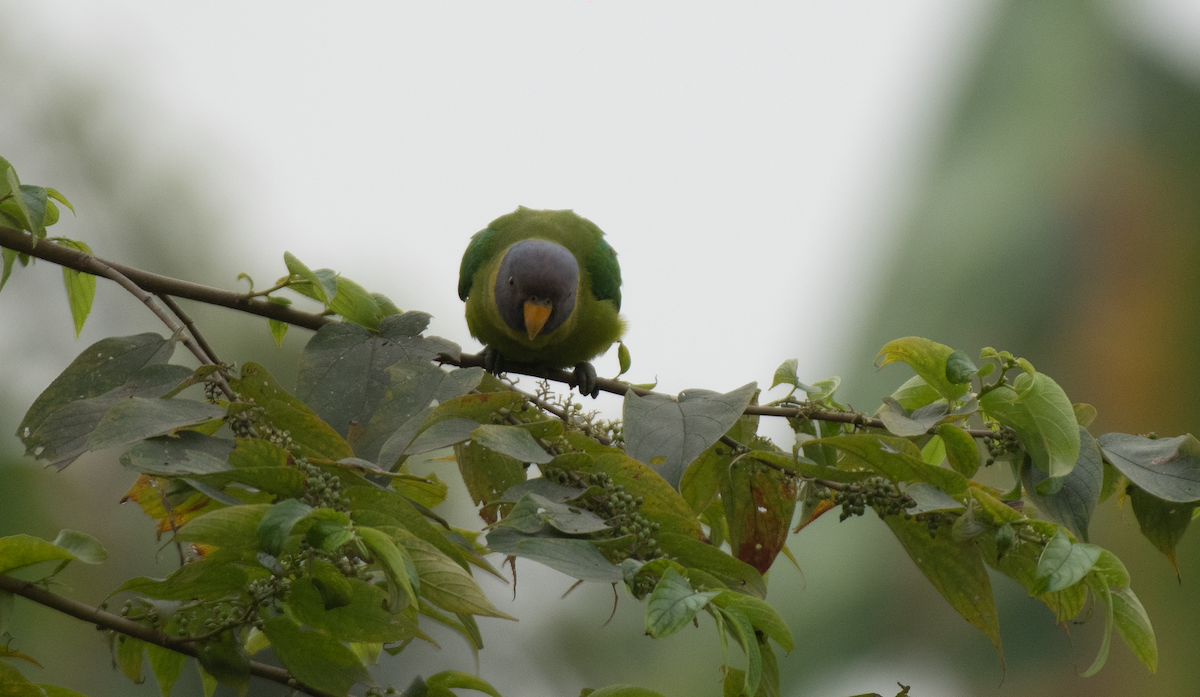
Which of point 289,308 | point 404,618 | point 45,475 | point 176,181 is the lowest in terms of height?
point 45,475

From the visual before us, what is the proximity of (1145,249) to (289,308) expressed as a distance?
23.8 feet

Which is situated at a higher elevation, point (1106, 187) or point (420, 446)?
point (1106, 187)

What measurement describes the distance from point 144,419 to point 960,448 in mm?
1053

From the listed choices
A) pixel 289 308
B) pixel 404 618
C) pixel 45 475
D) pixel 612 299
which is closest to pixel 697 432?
pixel 404 618

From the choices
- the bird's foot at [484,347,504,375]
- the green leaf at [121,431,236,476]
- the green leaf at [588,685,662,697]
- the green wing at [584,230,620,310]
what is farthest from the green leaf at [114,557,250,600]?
the green wing at [584,230,620,310]

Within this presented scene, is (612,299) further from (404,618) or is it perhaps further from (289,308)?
(404,618)

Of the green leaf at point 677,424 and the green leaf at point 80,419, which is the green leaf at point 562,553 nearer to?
the green leaf at point 677,424

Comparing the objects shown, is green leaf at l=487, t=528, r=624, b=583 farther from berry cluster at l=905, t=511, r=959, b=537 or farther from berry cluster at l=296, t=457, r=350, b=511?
berry cluster at l=905, t=511, r=959, b=537

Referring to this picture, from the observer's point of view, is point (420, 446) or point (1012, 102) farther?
point (1012, 102)

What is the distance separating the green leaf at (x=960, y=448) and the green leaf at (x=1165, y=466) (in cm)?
20

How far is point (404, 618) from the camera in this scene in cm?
102

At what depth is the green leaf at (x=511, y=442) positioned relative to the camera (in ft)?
3.33

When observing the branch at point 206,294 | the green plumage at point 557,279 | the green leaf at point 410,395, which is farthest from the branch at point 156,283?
the green plumage at point 557,279

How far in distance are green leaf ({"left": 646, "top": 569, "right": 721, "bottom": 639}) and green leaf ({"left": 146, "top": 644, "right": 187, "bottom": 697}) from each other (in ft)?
2.38
